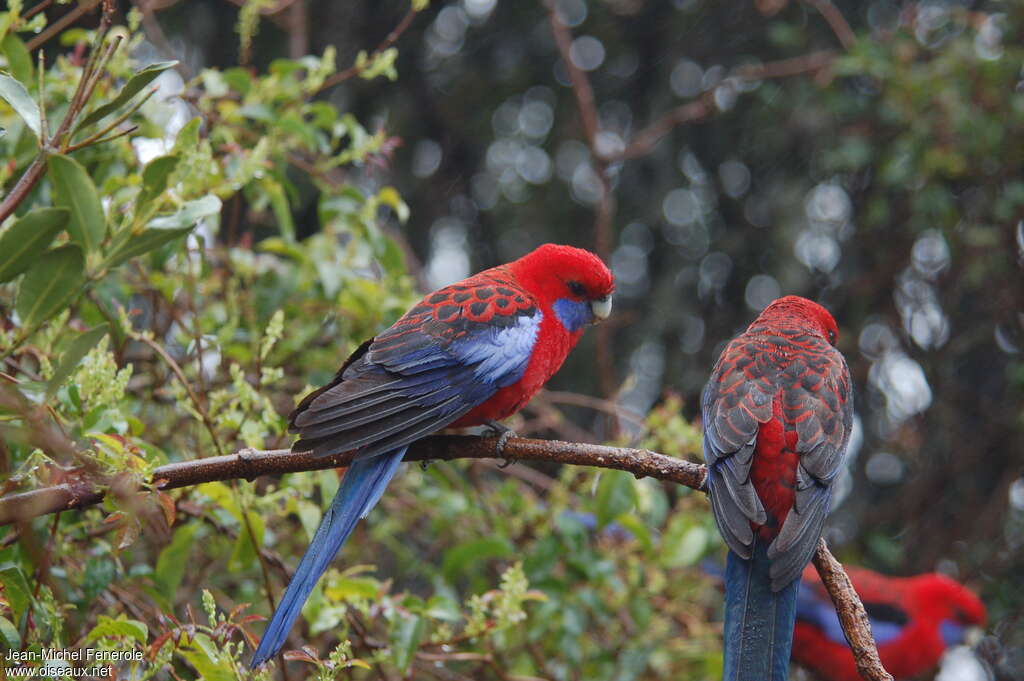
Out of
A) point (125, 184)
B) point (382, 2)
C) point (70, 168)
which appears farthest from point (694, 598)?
point (382, 2)

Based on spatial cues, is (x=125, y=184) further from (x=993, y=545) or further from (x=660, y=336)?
(x=993, y=545)

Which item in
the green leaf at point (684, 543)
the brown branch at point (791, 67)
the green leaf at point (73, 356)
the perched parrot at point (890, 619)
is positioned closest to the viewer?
the green leaf at point (73, 356)

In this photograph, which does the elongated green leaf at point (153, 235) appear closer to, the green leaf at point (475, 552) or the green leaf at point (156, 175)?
the green leaf at point (156, 175)

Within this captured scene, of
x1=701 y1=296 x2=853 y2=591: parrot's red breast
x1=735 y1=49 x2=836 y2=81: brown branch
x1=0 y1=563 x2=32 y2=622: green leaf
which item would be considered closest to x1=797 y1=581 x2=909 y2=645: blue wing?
x1=701 y1=296 x2=853 y2=591: parrot's red breast

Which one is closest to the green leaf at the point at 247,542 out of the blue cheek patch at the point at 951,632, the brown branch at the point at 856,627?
the brown branch at the point at 856,627

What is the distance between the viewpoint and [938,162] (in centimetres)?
507

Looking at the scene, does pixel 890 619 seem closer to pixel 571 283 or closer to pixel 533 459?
pixel 571 283

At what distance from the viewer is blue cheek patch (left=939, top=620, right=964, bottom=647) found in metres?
4.99

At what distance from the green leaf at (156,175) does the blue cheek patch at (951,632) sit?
14.4 feet

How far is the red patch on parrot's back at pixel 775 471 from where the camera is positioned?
2.61m

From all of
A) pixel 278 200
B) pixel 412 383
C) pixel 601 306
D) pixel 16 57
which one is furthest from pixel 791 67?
pixel 16 57

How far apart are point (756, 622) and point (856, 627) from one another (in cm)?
41

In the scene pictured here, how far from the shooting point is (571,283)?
126 inches

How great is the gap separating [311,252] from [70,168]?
150 cm
